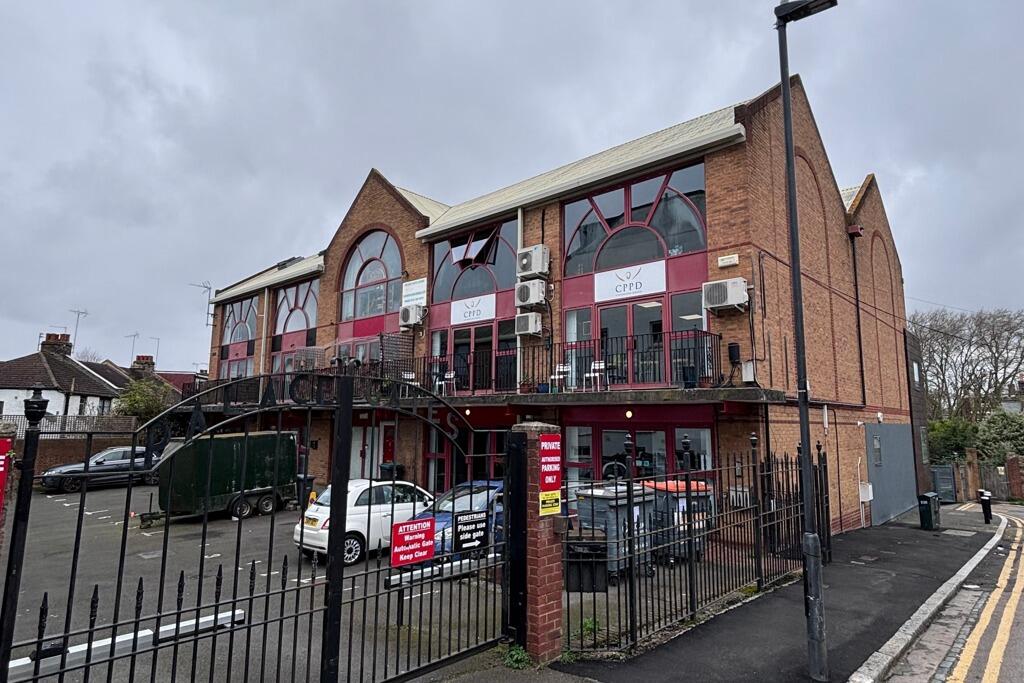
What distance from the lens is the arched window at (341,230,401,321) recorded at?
1973cm

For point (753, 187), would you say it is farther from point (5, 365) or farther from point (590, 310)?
point (5, 365)

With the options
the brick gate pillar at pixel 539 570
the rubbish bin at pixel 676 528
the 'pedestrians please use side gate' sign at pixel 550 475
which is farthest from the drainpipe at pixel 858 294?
the brick gate pillar at pixel 539 570

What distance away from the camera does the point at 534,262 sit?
1467 cm

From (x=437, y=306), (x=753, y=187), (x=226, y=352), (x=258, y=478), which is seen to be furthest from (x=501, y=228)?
(x=226, y=352)

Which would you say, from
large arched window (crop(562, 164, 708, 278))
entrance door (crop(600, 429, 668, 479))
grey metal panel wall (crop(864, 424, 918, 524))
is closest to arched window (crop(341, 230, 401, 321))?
large arched window (crop(562, 164, 708, 278))

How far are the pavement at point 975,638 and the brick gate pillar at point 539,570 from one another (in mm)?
3438

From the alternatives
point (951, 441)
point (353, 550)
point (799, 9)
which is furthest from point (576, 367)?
point (951, 441)

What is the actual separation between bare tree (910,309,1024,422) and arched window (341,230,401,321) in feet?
104

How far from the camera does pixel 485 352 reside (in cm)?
1573

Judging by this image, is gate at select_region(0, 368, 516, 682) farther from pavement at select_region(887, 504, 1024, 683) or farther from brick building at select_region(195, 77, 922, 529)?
pavement at select_region(887, 504, 1024, 683)

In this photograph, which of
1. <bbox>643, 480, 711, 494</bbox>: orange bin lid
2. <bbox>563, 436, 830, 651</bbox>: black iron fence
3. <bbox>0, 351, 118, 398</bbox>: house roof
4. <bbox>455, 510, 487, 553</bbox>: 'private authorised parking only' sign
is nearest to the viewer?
<bbox>455, 510, 487, 553</bbox>: 'private authorised parking only' sign

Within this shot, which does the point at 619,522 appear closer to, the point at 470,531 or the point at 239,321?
the point at 470,531

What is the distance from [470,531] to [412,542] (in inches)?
31.6

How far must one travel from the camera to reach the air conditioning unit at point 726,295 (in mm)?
11086
